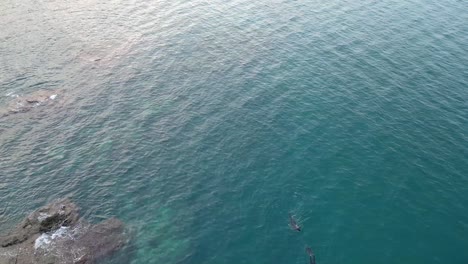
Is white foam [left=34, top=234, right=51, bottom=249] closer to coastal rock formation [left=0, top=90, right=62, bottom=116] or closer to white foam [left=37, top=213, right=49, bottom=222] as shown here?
white foam [left=37, top=213, right=49, bottom=222]

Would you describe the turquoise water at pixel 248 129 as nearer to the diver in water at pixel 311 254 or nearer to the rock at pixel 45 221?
the diver in water at pixel 311 254

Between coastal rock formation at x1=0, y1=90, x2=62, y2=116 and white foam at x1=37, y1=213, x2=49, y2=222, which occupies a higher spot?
coastal rock formation at x1=0, y1=90, x2=62, y2=116

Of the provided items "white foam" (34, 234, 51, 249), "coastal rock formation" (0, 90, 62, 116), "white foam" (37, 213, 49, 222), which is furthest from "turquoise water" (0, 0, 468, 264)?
"white foam" (34, 234, 51, 249)

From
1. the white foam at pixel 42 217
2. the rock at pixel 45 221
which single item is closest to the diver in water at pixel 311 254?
the rock at pixel 45 221

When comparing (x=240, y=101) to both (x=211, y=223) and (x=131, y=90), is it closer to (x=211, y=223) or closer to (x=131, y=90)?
(x=131, y=90)

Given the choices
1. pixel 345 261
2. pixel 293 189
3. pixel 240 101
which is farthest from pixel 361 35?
pixel 345 261

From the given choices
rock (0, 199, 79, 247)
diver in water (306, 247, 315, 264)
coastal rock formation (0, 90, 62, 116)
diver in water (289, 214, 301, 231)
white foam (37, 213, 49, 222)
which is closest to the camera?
Answer: diver in water (306, 247, 315, 264)
